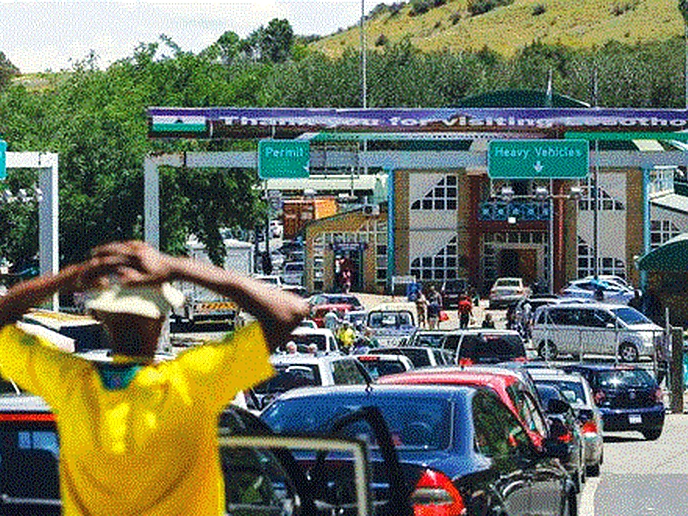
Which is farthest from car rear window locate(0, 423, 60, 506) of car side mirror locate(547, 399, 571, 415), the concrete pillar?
the concrete pillar

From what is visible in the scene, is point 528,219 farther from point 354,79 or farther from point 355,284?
point 354,79

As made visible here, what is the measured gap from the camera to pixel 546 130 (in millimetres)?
49375

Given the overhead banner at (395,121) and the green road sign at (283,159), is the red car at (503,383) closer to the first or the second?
the green road sign at (283,159)

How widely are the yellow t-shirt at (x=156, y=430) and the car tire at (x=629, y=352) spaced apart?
40.5 m

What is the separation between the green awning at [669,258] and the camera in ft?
197

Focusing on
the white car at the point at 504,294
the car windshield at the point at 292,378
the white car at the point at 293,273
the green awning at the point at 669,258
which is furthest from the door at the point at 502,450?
the white car at the point at 293,273

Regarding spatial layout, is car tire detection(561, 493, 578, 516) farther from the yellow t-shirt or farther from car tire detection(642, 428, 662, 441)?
car tire detection(642, 428, 662, 441)

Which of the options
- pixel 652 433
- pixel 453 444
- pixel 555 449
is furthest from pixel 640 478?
pixel 453 444

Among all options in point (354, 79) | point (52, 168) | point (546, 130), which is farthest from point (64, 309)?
point (354, 79)

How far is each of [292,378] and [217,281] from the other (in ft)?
58.1

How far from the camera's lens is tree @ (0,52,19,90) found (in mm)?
142875

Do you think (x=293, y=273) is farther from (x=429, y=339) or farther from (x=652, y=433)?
(x=652, y=433)

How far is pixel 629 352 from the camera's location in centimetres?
4603

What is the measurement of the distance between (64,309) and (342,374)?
27.6 metres
